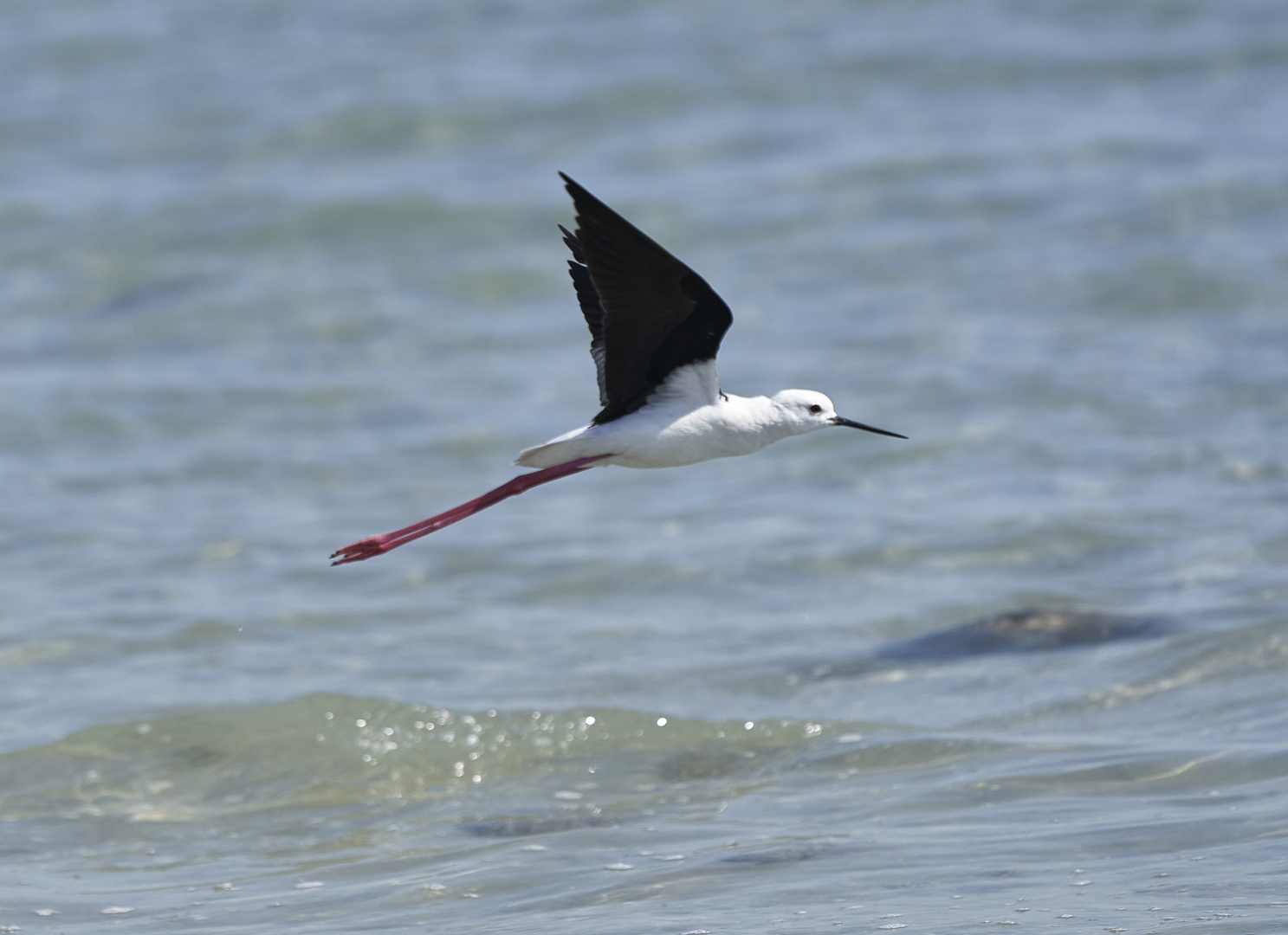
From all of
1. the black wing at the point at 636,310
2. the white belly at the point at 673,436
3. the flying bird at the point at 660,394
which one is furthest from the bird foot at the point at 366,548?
the black wing at the point at 636,310

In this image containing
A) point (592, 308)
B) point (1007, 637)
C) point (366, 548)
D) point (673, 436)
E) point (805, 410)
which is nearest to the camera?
point (673, 436)

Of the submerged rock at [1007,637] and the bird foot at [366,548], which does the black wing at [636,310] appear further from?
the submerged rock at [1007,637]

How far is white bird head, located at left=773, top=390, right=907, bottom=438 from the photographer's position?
6285 millimetres

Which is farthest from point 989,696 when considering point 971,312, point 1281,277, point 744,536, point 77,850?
point 1281,277

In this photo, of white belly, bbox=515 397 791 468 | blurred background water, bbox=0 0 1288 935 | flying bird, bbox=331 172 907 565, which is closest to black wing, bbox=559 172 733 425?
flying bird, bbox=331 172 907 565

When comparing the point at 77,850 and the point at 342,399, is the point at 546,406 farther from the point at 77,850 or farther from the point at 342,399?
the point at 77,850

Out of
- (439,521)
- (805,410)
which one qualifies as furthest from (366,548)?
(805,410)

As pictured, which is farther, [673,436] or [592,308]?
[592,308]

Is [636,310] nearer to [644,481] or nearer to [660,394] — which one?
[660,394]

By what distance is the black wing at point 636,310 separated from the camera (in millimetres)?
5617

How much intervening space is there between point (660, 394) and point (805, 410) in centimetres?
56

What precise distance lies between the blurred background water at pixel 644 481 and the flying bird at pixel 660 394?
5.21 ft

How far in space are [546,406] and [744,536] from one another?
253cm

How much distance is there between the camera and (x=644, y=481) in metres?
12.2
